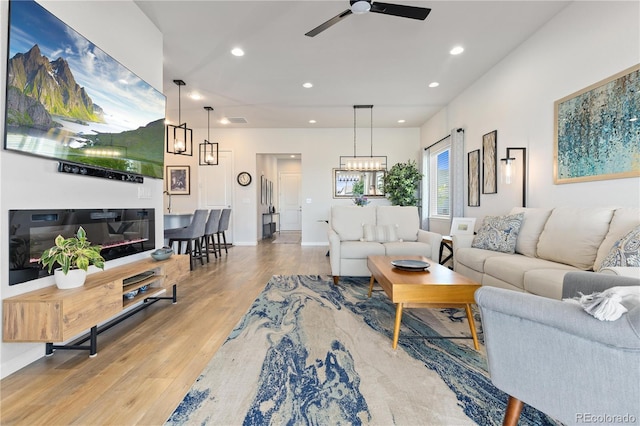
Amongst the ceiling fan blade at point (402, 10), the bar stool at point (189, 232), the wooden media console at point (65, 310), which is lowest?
the wooden media console at point (65, 310)

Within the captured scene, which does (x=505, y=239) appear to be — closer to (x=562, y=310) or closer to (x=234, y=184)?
(x=562, y=310)

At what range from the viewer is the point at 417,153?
297 inches

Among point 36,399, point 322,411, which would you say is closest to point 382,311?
point 322,411

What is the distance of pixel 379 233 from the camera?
166 inches

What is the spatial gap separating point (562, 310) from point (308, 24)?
341 centimetres

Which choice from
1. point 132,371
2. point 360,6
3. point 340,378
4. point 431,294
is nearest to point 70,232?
point 132,371

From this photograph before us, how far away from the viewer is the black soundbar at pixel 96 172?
206 centimetres

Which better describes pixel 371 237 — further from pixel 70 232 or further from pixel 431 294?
pixel 70 232

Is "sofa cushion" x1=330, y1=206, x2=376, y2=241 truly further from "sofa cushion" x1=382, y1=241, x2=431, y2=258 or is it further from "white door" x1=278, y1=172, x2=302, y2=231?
"white door" x1=278, y1=172, x2=302, y2=231

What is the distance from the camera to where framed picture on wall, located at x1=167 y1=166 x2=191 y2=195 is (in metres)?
7.62

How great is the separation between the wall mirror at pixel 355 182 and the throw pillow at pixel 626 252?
562cm

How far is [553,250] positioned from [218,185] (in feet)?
22.7

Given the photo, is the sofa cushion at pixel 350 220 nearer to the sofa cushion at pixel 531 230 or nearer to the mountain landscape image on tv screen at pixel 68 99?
the sofa cushion at pixel 531 230

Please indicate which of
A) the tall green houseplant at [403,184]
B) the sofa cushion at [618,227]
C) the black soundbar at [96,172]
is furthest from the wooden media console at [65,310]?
the tall green houseplant at [403,184]
